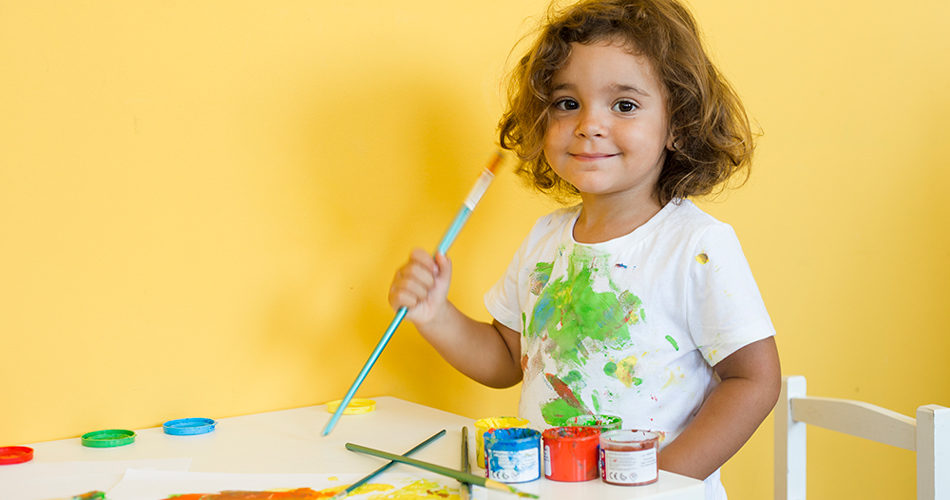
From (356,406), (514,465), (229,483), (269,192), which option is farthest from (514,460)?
(269,192)

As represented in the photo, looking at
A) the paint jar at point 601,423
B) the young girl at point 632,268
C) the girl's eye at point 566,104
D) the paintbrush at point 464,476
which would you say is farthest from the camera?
the girl's eye at point 566,104

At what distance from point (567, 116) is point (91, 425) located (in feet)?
1.75

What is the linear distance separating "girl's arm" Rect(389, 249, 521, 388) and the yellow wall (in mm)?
90

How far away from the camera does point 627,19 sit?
0.89 m

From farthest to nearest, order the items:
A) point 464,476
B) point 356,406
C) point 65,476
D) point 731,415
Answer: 1. point 356,406
2. point 731,415
3. point 65,476
4. point 464,476

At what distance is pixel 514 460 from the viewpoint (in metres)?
0.61

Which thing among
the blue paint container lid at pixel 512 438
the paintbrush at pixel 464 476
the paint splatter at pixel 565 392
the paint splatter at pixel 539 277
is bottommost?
the paintbrush at pixel 464 476

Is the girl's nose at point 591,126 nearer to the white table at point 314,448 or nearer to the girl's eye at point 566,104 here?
the girl's eye at point 566,104

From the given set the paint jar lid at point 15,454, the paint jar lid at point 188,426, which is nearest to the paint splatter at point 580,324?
the paint jar lid at point 188,426

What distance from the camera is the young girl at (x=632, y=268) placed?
81 cm

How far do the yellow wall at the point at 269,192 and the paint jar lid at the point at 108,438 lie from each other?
1.3 inches

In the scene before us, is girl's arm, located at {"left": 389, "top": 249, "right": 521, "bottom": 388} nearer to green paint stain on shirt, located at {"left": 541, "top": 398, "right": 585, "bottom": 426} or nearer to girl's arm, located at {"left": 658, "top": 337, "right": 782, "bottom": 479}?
green paint stain on shirt, located at {"left": 541, "top": 398, "right": 585, "bottom": 426}

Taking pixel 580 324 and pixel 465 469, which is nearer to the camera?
pixel 465 469

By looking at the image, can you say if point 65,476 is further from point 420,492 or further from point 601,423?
point 601,423
